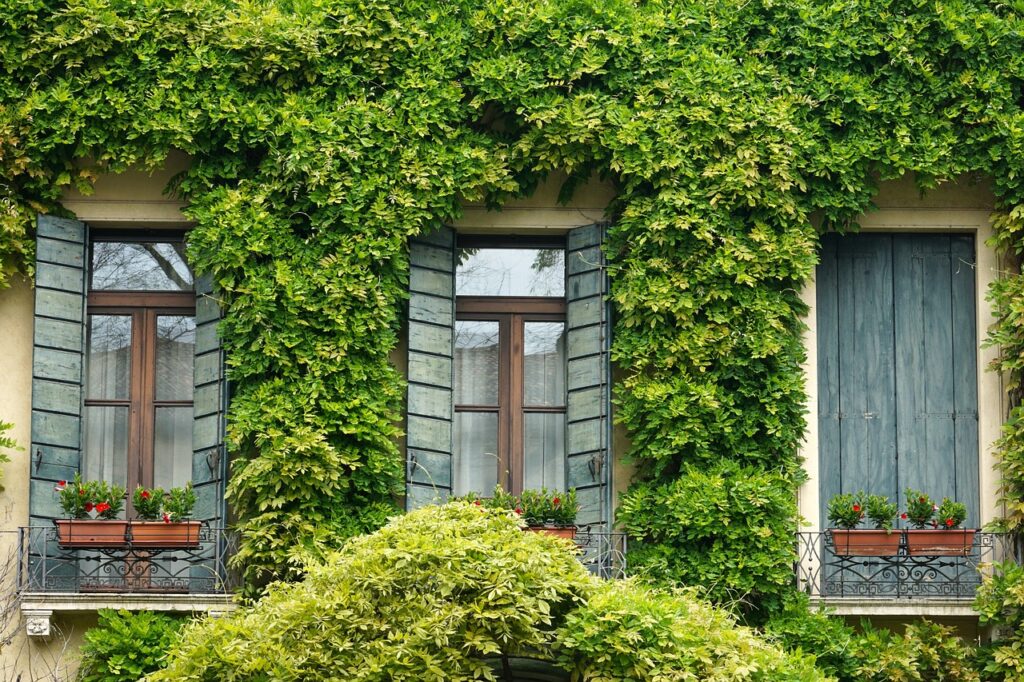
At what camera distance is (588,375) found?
1492 cm

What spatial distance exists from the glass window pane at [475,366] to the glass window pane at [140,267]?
243cm

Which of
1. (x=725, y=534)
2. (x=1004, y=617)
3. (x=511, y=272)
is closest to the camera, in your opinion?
(x=725, y=534)

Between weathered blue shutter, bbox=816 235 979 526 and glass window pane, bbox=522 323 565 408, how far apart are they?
2282 millimetres

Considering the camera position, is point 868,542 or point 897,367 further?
point 897,367

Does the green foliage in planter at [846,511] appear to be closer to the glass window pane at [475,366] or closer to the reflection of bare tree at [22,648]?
the glass window pane at [475,366]

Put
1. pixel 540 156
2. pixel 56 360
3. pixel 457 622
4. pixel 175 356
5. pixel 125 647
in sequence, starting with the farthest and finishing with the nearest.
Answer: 1. pixel 175 356
2. pixel 540 156
3. pixel 56 360
4. pixel 125 647
5. pixel 457 622

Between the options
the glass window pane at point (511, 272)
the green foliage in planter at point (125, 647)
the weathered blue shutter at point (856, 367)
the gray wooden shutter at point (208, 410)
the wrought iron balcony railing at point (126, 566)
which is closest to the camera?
the green foliage in planter at point (125, 647)

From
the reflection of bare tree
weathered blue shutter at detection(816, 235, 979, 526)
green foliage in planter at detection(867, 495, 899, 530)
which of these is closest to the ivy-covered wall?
weathered blue shutter at detection(816, 235, 979, 526)

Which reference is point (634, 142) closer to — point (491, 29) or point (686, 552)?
point (491, 29)

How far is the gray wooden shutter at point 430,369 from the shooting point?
14.8 metres

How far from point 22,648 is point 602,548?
490cm

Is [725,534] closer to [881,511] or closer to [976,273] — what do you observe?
[881,511]

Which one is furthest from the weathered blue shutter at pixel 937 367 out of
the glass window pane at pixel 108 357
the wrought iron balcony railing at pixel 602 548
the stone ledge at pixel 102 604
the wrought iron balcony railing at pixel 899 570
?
the glass window pane at pixel 108 357

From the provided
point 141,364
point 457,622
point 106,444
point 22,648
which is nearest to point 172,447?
point 106,444
